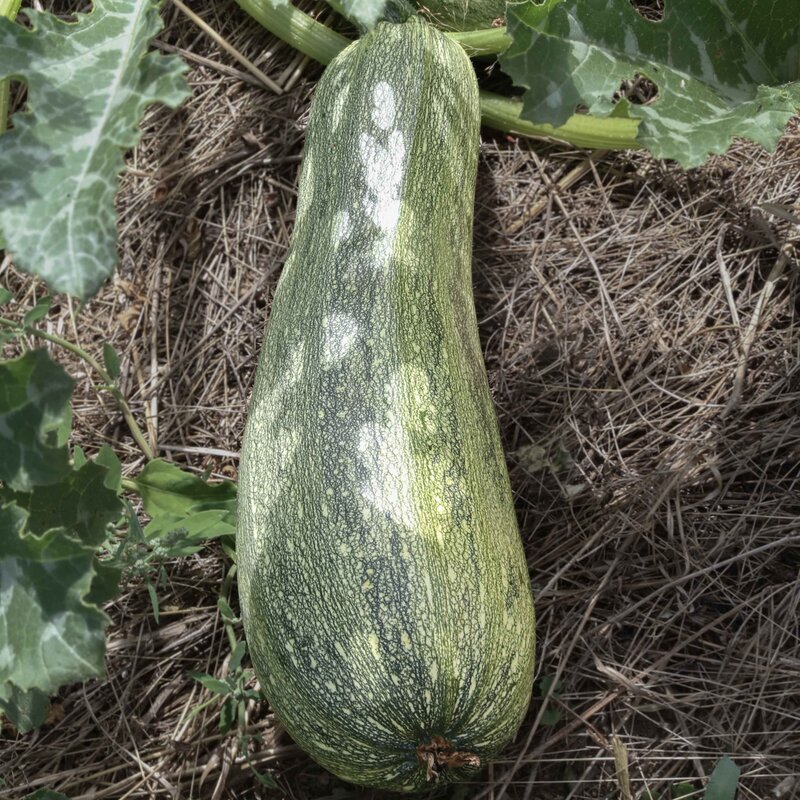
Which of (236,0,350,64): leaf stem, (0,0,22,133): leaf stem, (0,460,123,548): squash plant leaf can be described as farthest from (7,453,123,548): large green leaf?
(236,0,350,64): leaf stem

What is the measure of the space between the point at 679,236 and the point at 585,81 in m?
0.68

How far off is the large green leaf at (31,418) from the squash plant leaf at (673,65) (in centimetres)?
131

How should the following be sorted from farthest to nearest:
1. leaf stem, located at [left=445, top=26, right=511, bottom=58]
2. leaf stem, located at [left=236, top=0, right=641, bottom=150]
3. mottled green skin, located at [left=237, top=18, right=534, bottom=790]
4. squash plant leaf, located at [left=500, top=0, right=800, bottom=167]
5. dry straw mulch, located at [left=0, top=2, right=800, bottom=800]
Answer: leaf stem, located at [left=236, top=0, right=641, bottom=150]
leaf stem, located at [left=445, top=26, right=511, bottom=58]
dry straw mulch, located at [left=0, top=2, right=800, bottom=800]
squash plant leaf, located at [left=500, top=0, right=800, bottom=167]
mottled green skin, located at [left=237, top=18, right=534, bottom=790]

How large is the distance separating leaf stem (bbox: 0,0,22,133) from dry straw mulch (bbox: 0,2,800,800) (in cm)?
44

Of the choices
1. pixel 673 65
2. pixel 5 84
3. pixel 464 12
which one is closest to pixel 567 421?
pixel 673 65

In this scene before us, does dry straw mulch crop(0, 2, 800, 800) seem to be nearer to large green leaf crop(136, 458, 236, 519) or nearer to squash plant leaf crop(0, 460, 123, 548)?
large green leaf crop(136, 458, 236, 519)

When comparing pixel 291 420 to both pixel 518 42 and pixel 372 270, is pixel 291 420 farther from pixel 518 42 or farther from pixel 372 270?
pixel 518 42

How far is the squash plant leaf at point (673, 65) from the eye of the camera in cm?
221

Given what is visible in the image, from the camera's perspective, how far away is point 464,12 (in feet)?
8.91

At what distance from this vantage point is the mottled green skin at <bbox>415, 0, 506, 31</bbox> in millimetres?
2697

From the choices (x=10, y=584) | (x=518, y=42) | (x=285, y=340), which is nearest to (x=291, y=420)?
(x=285, y=340)

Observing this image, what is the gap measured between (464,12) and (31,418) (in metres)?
1.75

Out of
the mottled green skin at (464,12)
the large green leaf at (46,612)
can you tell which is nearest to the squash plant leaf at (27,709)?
the large green leaf at (46,612)

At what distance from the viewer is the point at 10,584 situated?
1841 mm
